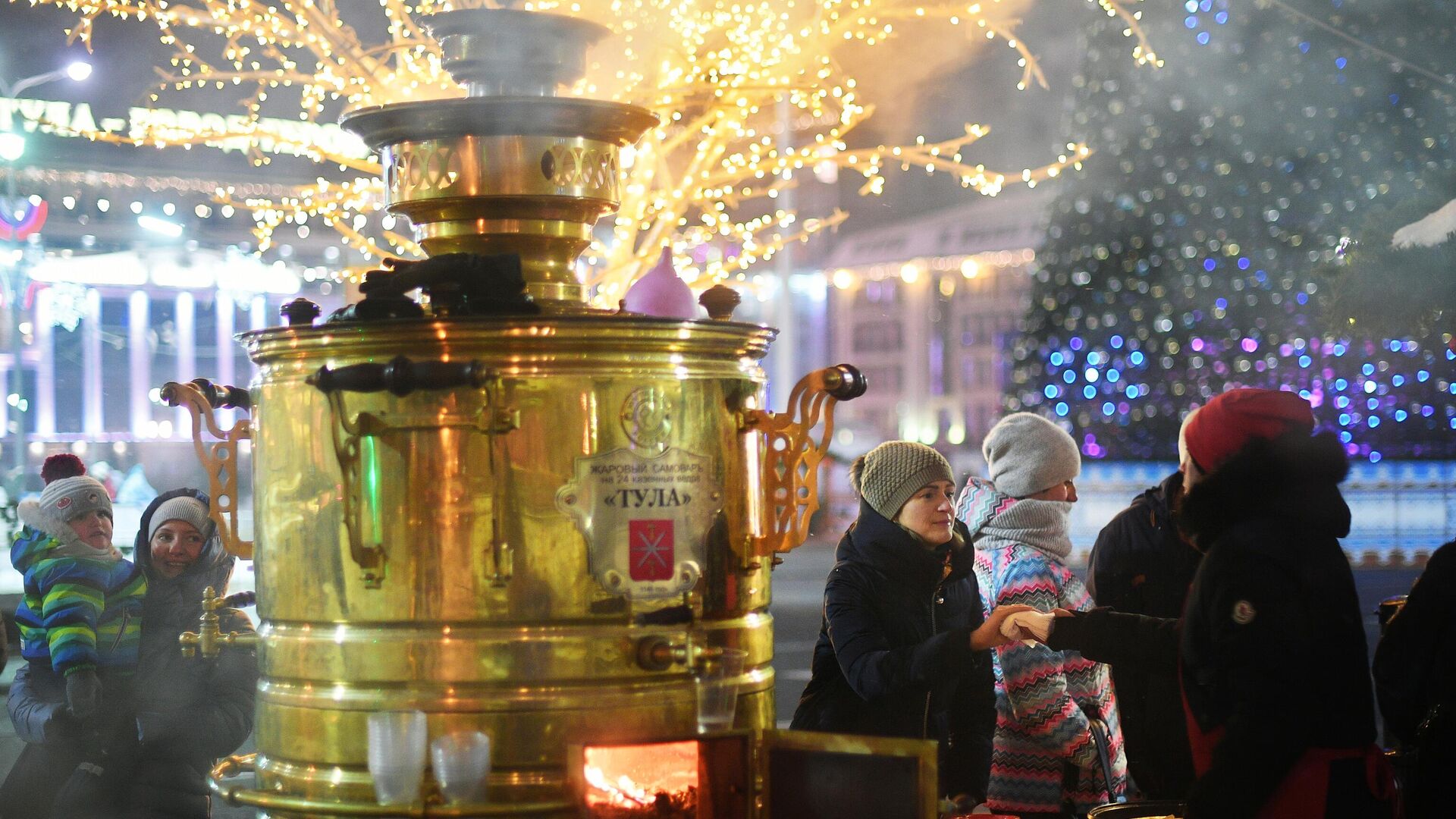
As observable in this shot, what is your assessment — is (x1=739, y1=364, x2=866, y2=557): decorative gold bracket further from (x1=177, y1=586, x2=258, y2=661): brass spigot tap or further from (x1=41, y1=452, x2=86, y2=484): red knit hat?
(x1=41, y1=452, x2=86, y2=484): red knit hat

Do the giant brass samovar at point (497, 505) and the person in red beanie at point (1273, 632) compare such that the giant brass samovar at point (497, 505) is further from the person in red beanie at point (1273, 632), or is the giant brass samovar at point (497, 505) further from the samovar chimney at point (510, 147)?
the person in red beanie at point (1273, 632)

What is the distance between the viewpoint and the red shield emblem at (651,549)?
3586mm

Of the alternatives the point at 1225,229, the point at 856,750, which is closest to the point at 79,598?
the point at 856,750

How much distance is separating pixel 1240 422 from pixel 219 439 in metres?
2.50

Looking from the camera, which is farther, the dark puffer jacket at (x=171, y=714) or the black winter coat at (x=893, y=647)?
the dark puffer jacket at (x=171, y=714)

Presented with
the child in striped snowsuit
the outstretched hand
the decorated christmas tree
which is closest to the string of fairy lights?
the child in striped snowsuit

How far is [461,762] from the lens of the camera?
3414 mm

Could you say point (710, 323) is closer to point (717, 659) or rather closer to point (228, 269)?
point (717, 659)

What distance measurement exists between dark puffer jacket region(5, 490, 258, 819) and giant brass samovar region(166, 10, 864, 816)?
5.00 ft

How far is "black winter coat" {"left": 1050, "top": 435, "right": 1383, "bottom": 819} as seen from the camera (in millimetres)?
3217

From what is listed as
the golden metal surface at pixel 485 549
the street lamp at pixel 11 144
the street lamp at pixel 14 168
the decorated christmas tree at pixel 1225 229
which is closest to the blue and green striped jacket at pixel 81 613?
the golden metal surface at pixel 485 549

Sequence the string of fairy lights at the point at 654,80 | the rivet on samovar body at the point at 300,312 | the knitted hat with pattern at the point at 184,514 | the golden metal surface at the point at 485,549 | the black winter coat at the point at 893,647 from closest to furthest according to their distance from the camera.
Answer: the golden metal surface at the point at 485,549, the rivet on samovar body at the point at 300,312, the black winter coat at the point at 893,647, the knitted hat with pattern at the point at 184,514, the string of fairy lights at the point at 654,80

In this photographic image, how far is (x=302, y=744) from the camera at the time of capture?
3705mm

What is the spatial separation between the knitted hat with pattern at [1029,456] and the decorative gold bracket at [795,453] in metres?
1.53
